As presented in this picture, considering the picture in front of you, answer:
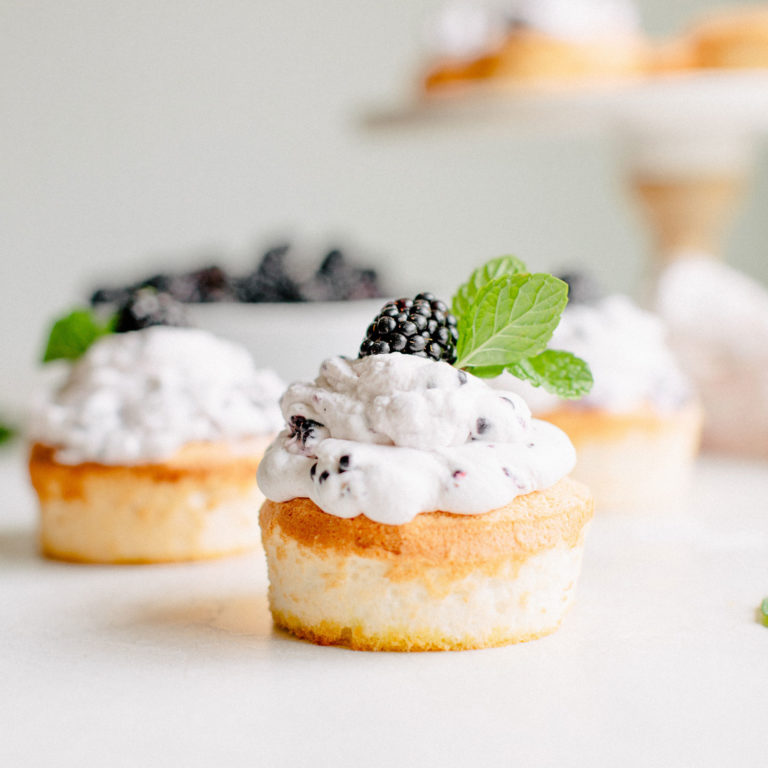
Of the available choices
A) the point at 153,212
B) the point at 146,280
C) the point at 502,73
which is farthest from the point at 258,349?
the point at 153,212

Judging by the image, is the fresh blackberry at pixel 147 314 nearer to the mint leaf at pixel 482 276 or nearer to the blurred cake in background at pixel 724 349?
the mint leaf at pixel 482 276

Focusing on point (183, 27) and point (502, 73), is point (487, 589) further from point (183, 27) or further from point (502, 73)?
point (183, 27)

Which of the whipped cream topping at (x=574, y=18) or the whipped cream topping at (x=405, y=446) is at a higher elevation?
the whipped cream topping at (x=574, y=18)

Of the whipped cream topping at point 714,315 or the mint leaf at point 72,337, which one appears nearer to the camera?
the mint leaf at point 72,337

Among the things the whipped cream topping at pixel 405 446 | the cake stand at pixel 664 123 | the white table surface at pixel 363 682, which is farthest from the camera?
the cake stand at pixel 664 123

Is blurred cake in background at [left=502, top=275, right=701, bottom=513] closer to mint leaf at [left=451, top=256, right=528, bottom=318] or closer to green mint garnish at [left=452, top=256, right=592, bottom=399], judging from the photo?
mint leaf at [left=451, top=256, right=528, bottom=318]

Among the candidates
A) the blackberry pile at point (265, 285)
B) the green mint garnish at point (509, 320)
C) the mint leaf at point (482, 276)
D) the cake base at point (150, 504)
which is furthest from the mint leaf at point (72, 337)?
the green mint garnish at point (509, 320)

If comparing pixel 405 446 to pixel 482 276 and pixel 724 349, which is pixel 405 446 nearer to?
pixel 482 276
